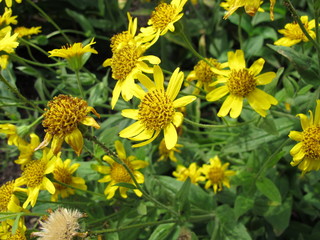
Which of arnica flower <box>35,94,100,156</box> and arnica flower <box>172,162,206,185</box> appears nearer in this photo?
arnica flower <box>35,94,100,156</box>

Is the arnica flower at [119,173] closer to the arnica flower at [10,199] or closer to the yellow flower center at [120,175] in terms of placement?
the yellow flower center at [120,175]

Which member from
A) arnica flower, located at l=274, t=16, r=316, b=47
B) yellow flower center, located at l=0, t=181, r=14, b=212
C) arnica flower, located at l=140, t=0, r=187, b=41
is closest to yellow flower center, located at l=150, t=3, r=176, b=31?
arnica flower, located at l=140, t=0, r=187, b=41

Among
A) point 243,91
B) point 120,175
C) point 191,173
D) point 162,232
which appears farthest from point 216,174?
point 243,91

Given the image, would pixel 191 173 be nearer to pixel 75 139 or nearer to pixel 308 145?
pixel 308 145

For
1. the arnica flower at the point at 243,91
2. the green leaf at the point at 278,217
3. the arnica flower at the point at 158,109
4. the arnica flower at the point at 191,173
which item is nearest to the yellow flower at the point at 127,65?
the arnica flower at the point at 158,109

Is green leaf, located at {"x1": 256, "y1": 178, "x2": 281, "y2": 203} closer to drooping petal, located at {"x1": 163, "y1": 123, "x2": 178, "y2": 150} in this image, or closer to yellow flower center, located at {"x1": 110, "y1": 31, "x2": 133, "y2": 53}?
drooping petal, located at {"x1": 163, "y1": 123, "x2": 178, "y2": 150}
